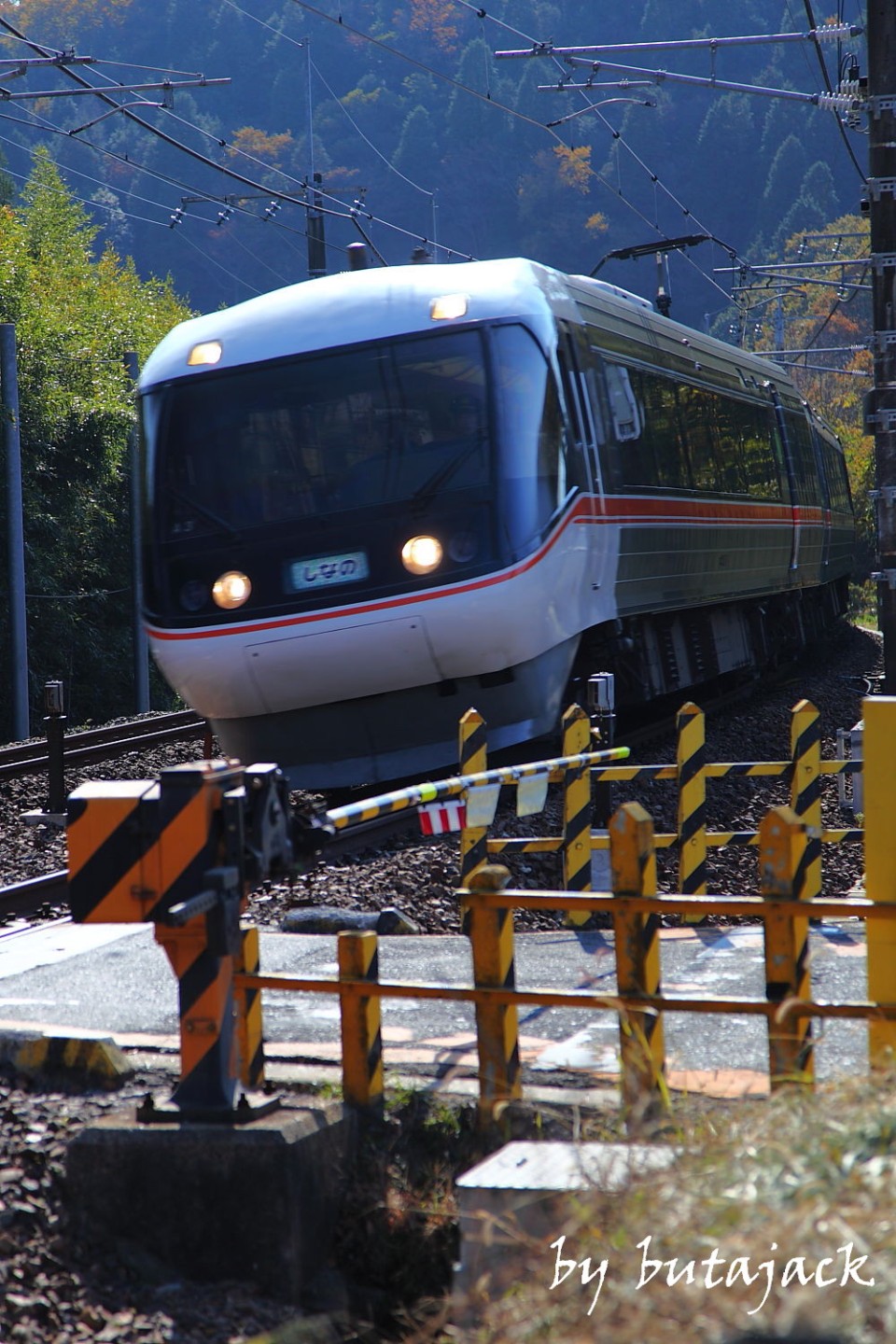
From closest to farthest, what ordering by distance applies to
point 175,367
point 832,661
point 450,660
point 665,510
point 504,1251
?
point 504,1251 < point 450,660 < point 175,367 < point 665,510 < point 832,661

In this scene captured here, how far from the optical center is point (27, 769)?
13.2m

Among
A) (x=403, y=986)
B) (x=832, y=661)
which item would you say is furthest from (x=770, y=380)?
(x=403, y=986)

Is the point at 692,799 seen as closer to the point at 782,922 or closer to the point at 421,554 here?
the point at 421,554

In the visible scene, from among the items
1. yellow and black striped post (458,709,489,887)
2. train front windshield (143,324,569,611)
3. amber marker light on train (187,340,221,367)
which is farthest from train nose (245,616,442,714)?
amber marker light on train (187,340,221,367)

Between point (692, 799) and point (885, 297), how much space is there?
7.31 meters

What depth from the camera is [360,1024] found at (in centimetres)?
450

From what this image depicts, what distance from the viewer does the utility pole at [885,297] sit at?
13.1 m

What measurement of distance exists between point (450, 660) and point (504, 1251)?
226 inches

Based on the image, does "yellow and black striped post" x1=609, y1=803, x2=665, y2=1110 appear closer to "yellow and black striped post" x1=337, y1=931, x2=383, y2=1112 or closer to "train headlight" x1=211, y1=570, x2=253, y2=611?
"yellow and black striped post" x1=337, y1=931, x2=383, y2=1112

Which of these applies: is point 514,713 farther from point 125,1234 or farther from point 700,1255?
point 700,1255

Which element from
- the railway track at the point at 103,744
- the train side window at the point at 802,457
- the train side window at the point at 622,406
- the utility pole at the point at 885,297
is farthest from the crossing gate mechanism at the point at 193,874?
the train side window at the point at 802,457

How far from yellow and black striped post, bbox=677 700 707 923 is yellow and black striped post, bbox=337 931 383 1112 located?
335 centimetres

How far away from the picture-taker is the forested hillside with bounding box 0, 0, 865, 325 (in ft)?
326

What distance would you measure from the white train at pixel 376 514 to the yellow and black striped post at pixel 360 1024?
4688 mm
